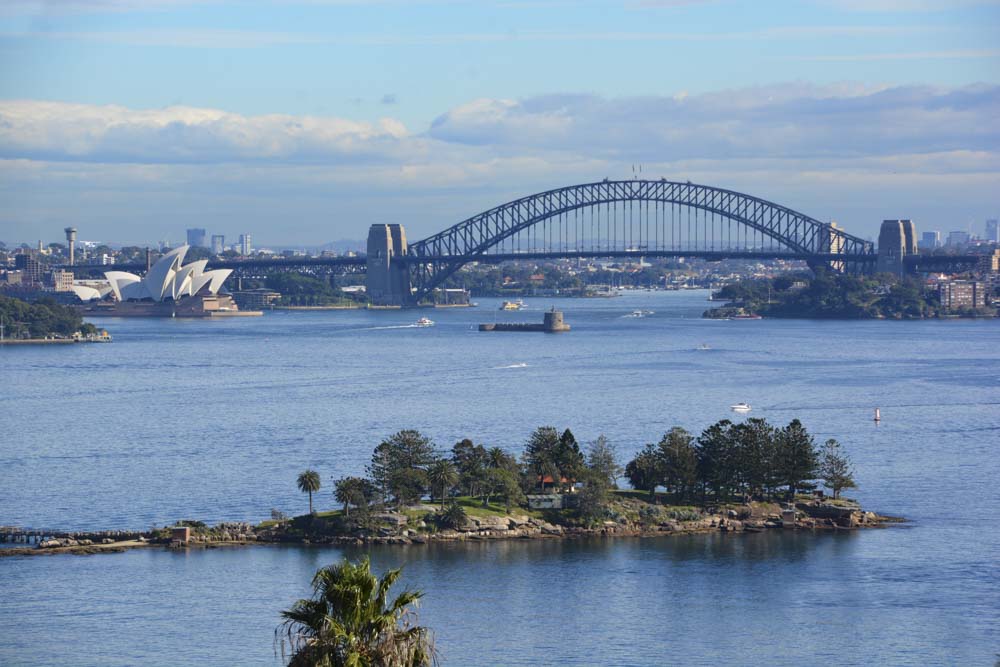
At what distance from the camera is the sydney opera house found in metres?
99.2

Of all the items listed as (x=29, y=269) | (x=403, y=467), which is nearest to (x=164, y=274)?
(x=29, y=269)

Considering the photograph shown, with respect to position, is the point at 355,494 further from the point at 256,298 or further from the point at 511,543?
the point at 256,298

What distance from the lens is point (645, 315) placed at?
9844 cm

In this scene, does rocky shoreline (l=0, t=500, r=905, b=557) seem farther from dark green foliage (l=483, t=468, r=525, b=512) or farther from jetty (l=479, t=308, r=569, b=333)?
jetty (l=479, t=308, r=569, b=333)

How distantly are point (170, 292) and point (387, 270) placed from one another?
1796 centimetres

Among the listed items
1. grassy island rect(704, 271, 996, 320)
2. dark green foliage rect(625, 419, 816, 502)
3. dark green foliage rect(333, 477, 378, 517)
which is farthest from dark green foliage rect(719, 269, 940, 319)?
dark green foliage rect(333, 477, 378, 517)

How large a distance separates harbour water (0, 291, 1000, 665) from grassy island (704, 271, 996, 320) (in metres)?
34.5

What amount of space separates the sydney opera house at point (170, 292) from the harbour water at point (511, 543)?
3560 centimetres

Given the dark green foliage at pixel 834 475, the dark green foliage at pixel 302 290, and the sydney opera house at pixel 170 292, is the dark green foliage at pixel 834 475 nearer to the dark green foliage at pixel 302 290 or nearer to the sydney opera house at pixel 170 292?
the sydney opera house at pixel 170 292

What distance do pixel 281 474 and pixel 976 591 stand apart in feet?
45.7

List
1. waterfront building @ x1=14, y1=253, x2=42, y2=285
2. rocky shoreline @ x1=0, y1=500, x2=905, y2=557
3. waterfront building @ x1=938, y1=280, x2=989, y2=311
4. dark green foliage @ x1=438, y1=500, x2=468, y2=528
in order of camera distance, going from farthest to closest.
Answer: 1. waterfront building @ x1=14, y1=253, x2=42, y2=285
2. waterfront building @ x1=938, y1=280, x2=989, y2=311
3. dark green foliage @ x1=438, y1=500, x2=468, y2=528
4. rocky shoreline @ x1=0, y1=500, x2=905, y2=557

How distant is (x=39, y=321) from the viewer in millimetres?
78125

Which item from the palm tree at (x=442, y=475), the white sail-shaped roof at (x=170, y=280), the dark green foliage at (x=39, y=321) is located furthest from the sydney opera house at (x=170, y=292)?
the palm tree at (x=442, y=475)

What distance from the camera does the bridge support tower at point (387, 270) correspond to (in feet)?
373
